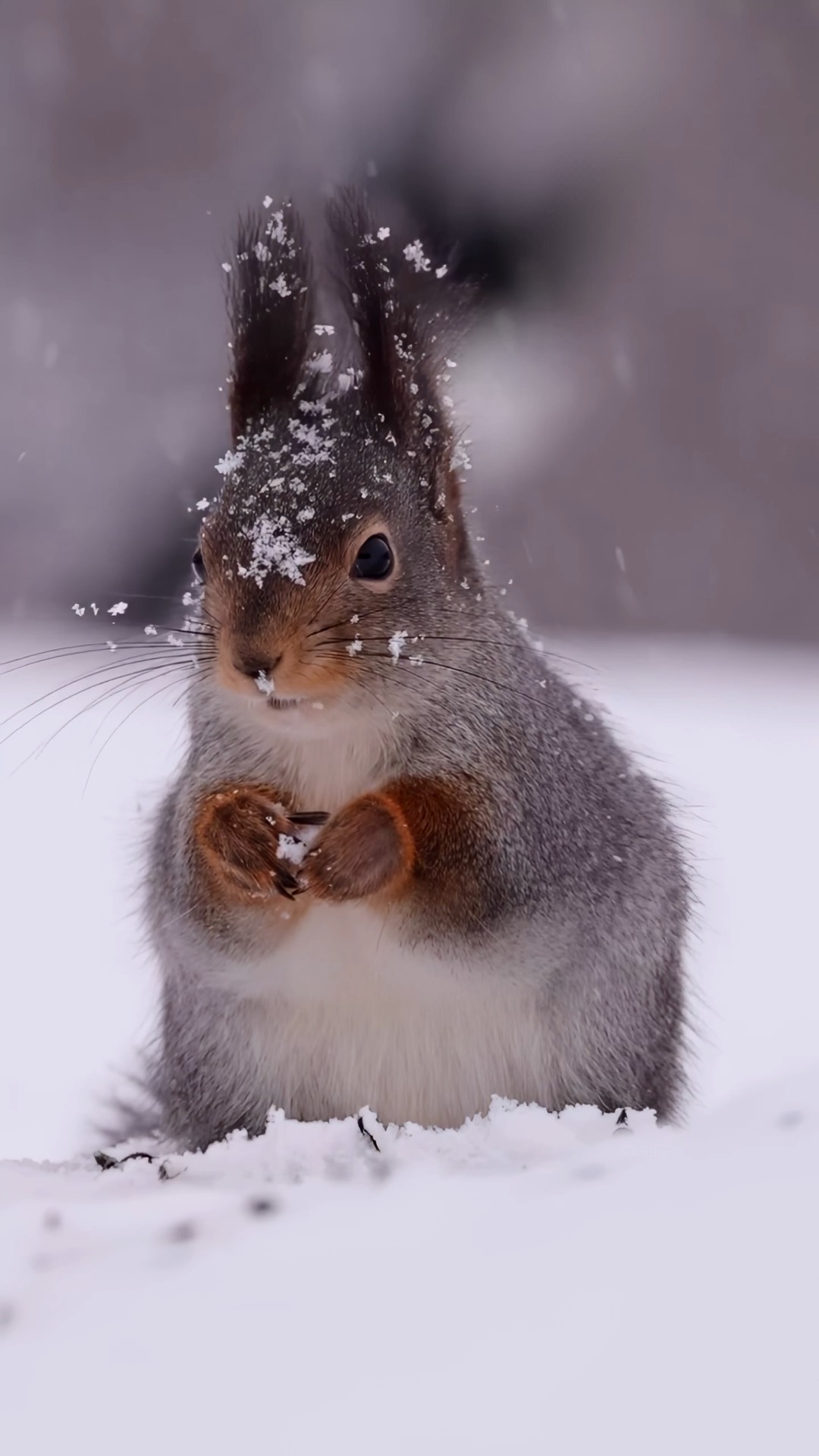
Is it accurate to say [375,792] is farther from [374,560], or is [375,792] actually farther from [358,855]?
[374,560]

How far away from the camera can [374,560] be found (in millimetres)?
1709

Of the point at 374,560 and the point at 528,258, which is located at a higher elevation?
the point at 528,258

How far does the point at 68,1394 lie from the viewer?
40.4 inches

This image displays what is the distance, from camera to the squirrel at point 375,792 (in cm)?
168

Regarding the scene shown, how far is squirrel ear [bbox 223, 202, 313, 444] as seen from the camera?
6.13 feet

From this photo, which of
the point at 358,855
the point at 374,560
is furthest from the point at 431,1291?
the point at 374,560

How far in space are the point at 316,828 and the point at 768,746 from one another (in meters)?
2.38

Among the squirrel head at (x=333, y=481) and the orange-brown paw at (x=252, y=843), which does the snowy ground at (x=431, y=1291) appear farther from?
the squirrel head at (x=333, y=481)

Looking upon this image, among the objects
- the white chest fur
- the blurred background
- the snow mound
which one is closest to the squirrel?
the white chest fur

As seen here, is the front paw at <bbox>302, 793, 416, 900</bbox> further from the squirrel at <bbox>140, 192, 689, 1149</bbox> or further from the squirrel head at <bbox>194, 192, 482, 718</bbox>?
the squirrel head at <bbox>194, 192, 482, 718</bbox>

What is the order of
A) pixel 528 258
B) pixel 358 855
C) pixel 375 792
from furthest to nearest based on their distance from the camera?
pixel 528 258
pixel 375 792
pixel 358 855

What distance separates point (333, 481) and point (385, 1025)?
2.12 ft

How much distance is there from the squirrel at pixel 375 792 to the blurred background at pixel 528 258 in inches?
102

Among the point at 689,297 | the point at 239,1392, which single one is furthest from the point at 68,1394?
the point at 689,297
